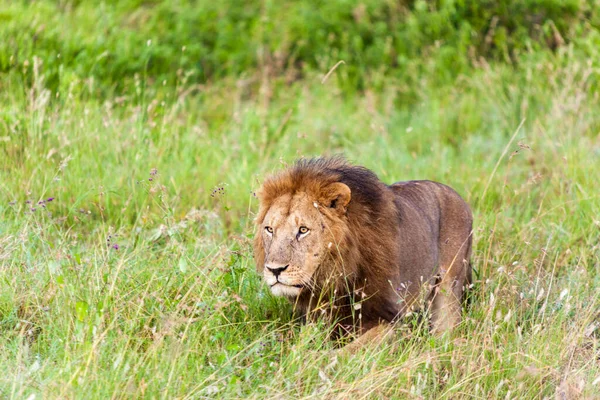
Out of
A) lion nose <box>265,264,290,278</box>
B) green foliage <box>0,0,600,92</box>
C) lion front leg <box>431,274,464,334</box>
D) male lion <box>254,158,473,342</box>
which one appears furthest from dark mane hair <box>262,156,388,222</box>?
green foliage <box>0,0,600,92</box>

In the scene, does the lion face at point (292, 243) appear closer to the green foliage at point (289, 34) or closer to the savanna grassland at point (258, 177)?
the savanna grassland at point (258, 177)

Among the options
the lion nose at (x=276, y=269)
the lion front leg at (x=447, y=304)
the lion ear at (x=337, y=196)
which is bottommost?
the lion front leg at (x=447, y=304)

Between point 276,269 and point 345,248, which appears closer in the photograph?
point 276,269

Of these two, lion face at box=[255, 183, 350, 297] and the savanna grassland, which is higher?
lion face at box=[255, 183, 350, 297]

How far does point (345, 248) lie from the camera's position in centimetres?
452

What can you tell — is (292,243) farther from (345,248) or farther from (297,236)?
(345,248)

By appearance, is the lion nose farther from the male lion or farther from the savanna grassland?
the savanna grassland

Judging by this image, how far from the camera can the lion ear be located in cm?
452

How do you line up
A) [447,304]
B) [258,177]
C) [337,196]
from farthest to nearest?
[258,177]
[447,304]
[337,196]

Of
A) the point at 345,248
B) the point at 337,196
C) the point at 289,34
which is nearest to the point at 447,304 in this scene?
the point at 345,248

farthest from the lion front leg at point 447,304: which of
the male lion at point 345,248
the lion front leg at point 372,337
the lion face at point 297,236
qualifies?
the lion face at point 297,236

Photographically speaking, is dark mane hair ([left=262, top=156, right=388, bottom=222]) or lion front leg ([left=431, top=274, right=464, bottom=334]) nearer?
dark mane hair ([left=262, top=156, right=388, bottom=222])

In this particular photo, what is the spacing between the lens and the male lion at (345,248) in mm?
4402

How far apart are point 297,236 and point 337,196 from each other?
308 mm
